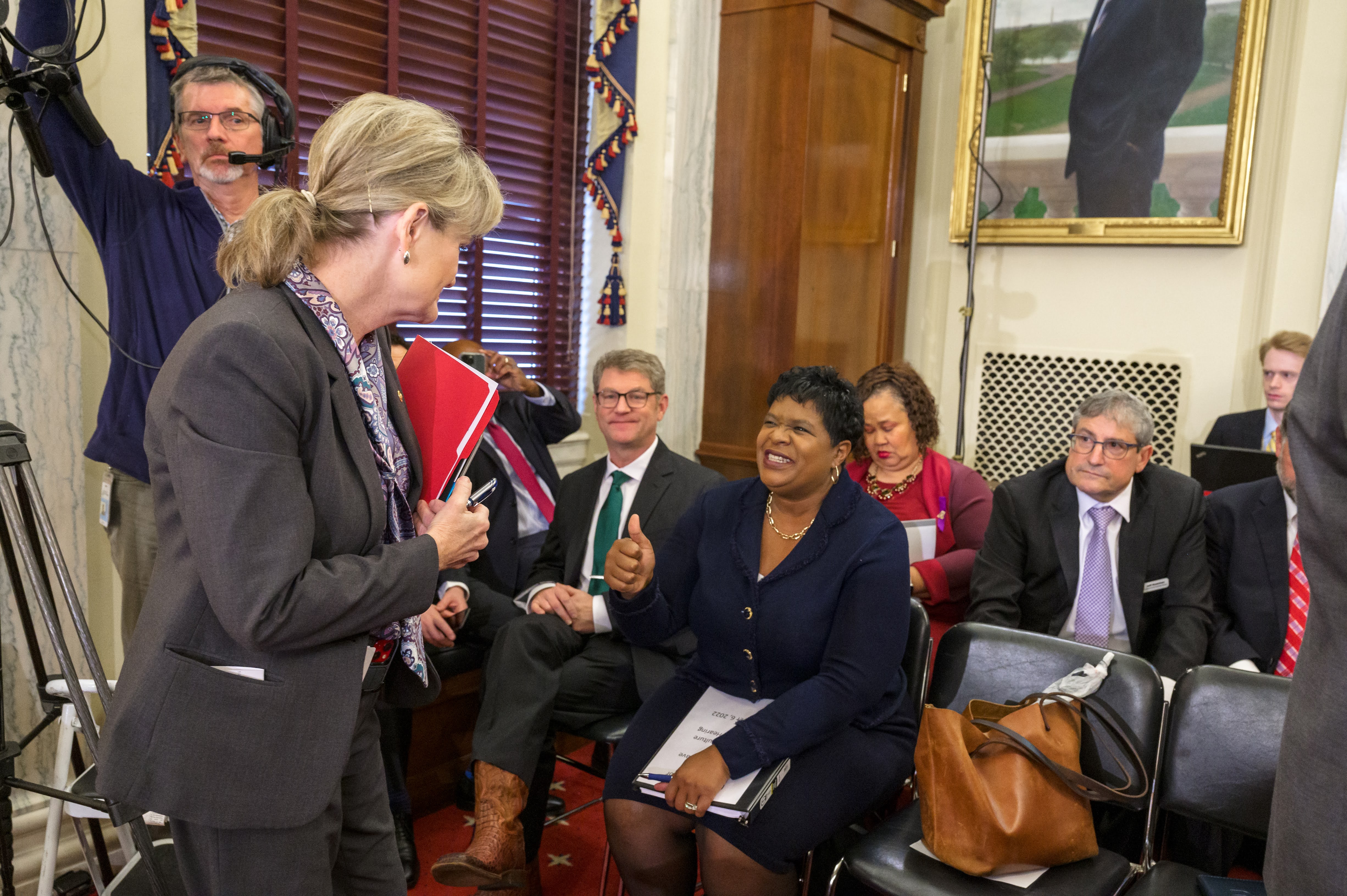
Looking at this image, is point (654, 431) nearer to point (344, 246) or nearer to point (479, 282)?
point (479, 282)

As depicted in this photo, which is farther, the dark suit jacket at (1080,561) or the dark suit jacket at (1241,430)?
the dark suit jacket at (1241,430)

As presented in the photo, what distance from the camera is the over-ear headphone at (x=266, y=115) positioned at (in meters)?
2.15

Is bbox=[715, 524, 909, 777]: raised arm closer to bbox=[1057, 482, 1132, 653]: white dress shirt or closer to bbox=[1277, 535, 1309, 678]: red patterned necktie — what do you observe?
bbox=[1057, 482, 1132, 653]: white dress shirt

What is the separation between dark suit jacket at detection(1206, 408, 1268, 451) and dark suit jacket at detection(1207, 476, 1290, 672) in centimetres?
128

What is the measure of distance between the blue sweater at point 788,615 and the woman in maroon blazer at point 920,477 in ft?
2.97

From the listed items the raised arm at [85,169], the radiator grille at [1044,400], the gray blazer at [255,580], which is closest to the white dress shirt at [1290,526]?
the radiator grille at [1044,400]

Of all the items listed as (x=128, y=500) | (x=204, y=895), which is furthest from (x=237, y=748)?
(x=128, y=500)

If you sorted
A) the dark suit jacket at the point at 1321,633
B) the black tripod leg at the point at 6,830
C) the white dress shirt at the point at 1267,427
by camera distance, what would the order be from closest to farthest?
1. the dark suit jacket at the point at 1321,633
2. the black tripod leg at the point at 6,830
3. the white dress shirt at the point at 1267,427

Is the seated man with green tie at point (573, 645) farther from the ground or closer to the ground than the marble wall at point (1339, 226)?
closer to the ground

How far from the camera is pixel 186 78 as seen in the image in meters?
2.13

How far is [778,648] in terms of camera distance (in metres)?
2.10

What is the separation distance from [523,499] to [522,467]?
0.10 metres

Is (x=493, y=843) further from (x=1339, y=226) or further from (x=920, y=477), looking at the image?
(x=1339, y=226)

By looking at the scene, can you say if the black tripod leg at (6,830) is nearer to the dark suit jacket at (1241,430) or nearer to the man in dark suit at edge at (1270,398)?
the man in dark suit at edge at (1270,398)
